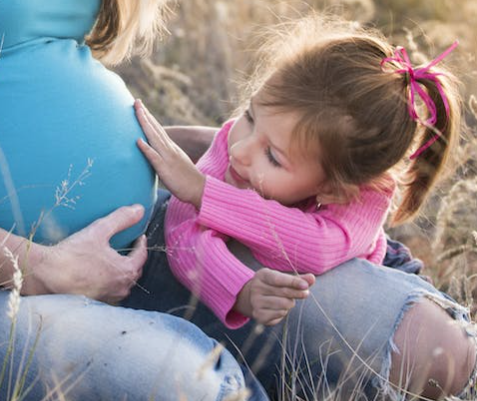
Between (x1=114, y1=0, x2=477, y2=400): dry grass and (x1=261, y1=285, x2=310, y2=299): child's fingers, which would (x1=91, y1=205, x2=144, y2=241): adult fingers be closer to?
(x1=261, y1=285, x2=310, y2=299): child's fingers

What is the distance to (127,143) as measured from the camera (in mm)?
2340

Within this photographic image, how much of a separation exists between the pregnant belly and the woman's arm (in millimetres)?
75

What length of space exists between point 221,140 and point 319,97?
43cm

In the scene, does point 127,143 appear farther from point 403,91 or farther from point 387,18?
point 387,18

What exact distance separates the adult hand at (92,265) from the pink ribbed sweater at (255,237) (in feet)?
0.58

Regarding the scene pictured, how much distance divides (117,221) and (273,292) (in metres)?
0.47

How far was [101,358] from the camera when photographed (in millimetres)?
2004

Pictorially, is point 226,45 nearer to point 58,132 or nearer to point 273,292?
point 58,132

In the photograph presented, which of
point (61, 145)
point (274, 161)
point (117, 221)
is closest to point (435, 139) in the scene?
point (274, 161)

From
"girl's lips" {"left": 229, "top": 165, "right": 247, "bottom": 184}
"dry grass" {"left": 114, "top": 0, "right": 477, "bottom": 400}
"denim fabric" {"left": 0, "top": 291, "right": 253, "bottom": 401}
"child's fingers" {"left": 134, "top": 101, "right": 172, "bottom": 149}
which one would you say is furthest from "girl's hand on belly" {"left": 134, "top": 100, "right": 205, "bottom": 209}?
"dry grass" {"left": 114, "top": 0, "right": 477, "bottom": 400}

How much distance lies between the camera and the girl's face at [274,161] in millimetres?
2318

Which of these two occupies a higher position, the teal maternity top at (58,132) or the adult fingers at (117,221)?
the teal maternity top at (58,132)

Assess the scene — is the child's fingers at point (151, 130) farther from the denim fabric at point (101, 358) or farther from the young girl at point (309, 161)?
the denim fabric at point (101, 358)

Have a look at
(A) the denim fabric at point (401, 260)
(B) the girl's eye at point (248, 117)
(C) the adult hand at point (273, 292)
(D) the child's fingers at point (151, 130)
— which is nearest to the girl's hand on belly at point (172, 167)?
(D) the child's fingers at point (151, 130)
